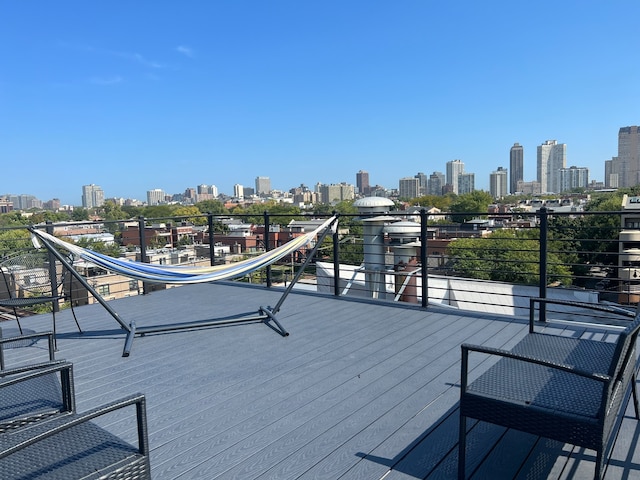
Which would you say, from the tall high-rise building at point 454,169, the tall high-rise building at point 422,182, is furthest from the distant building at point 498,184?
the tall high-rise building at point 422,182

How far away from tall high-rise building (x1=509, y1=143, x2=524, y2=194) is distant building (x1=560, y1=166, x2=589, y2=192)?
45.7 ft

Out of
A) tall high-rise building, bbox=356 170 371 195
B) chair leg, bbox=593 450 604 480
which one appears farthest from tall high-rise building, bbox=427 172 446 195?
chair leg, bbox=593 450 604 480

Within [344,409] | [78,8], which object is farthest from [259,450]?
[78,8]

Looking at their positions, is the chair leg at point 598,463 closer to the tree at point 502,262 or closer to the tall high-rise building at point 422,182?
the tree at point 502,262

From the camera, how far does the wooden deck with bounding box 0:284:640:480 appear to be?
6.08 ft

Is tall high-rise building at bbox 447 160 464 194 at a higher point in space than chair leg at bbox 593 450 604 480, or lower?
higher

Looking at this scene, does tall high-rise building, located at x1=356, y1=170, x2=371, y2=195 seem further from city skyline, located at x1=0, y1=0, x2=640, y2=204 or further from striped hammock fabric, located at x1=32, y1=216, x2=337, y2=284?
striped hammock fabric, located at x1=32, y1=216, x2=337, y2=284

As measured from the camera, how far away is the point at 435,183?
430 feet

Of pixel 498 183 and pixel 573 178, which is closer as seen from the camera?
pixel 573 178

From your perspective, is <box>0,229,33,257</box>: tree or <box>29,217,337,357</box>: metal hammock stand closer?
<box>29,217,337,357</box>: metal hammock stand

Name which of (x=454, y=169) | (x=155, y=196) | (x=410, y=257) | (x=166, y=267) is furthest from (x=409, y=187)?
(x=166, y=267)

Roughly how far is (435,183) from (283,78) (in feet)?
334

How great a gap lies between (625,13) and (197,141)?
62.3 meters

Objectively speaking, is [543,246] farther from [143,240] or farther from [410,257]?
[410,257]
